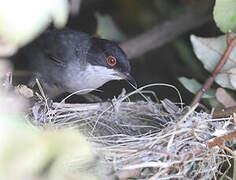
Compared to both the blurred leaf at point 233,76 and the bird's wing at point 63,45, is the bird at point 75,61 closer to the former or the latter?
the bird's wing at point 63,45

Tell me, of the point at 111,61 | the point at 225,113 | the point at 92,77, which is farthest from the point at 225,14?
the point at 92,77

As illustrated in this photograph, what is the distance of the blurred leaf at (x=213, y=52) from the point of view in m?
3.08

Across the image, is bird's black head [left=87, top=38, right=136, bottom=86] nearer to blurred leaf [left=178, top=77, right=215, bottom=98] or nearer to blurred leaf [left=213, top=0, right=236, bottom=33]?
blurred leaf [left=178, top=77, right=215, bottom=98]

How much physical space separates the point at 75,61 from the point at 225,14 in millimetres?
1248

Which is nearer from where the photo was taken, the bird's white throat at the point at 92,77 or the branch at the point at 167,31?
the bird's white throat at the point at 92,77

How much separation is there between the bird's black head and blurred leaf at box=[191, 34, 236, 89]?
0.60 meters

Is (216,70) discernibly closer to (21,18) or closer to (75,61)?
(75,61)

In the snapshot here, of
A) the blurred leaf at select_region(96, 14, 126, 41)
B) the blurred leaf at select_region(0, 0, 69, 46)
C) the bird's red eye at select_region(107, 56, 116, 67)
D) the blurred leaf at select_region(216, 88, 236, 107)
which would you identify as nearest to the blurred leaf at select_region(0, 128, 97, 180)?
the blurred leaf at select_region(0, 0, 69, 46)

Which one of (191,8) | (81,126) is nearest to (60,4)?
(81,126)

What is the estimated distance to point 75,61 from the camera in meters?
3.21

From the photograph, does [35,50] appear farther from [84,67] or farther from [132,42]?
[132,42]

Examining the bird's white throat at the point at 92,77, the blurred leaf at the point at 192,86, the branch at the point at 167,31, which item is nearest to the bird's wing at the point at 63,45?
the bird's white throat at the point at 92,77

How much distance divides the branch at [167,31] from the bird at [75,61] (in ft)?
2.42

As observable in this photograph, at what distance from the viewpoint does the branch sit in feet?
13.2
